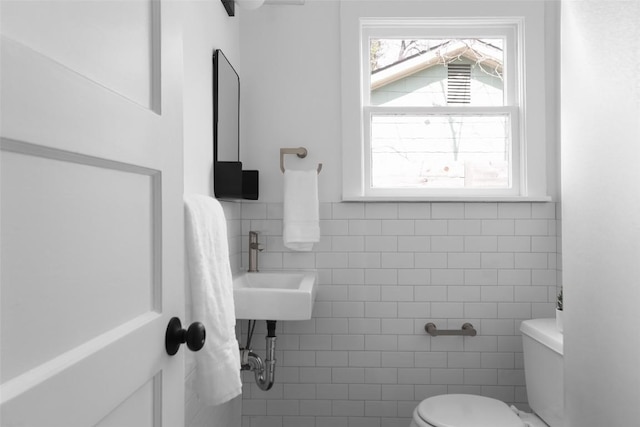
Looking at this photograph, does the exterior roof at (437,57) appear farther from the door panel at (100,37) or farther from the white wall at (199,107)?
the door panel at (100,37)

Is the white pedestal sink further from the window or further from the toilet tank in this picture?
the toilet tank

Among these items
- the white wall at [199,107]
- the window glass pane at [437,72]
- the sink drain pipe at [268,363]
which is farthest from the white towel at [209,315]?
the window glass pane at [437,72]

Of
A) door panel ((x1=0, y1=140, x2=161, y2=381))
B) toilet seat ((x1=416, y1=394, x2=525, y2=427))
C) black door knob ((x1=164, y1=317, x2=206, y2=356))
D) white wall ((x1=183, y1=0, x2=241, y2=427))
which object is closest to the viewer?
door panel ((x1=0, y1=140, x2=161, y2=381))

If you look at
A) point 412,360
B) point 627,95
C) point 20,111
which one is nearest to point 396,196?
point 412,360

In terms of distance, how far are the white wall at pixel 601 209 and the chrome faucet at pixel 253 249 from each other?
1.71 meters

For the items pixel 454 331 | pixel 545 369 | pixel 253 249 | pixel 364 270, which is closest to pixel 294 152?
pixel 253 249

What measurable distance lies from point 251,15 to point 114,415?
2.09m

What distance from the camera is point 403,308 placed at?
230 cm

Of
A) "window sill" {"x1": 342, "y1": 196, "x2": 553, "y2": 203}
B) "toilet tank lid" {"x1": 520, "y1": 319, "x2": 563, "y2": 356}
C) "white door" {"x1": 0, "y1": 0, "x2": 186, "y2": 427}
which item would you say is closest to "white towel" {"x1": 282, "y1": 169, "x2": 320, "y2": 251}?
"window sill" {"x1": 342, "y1": 196, "x2": 553, "y2": 203}

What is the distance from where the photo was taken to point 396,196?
232 cm

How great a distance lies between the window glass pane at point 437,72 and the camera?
7.88 feet

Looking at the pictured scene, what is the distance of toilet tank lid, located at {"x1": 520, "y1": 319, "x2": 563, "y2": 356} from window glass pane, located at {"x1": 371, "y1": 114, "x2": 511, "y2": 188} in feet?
2.37

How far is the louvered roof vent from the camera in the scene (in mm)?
2402

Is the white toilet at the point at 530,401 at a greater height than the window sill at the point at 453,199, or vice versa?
the window sill at the point at 453,199
